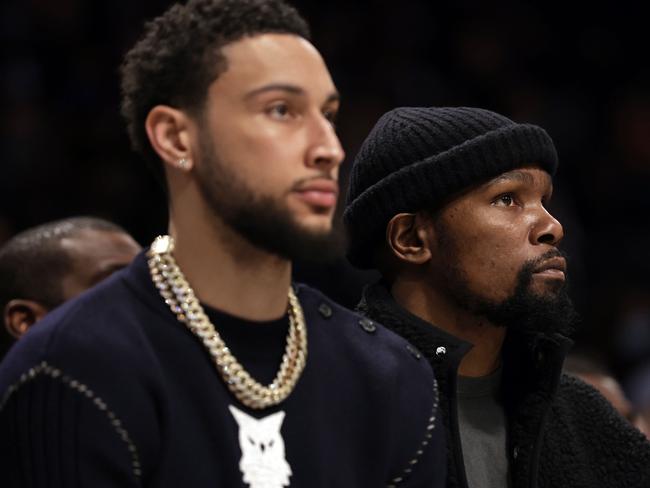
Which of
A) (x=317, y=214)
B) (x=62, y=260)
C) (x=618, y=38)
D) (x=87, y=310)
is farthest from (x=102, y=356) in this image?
(x=618, y=38)

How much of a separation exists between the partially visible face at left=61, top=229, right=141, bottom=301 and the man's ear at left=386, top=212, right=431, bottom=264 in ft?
2.45

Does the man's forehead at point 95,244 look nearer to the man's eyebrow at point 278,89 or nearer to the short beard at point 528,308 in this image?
the short beard at point 528,308

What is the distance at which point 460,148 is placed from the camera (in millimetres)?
2344

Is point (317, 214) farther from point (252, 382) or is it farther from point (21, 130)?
point (21, 130)

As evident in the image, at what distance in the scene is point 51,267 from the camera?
2951 millimetres

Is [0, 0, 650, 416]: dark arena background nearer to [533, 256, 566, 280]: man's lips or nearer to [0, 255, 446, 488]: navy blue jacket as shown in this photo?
[533, 256, 566, 280]: man's lips

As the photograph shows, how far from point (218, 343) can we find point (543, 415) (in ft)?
2.50

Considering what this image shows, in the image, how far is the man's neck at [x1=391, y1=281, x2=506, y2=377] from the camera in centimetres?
241

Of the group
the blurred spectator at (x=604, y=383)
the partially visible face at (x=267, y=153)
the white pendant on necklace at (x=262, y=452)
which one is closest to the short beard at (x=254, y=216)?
the partially visible face at (x=267, y=153)

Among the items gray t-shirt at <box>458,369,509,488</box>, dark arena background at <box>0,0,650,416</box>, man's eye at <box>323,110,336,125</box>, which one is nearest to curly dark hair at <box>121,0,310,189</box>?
man's eye at <box>323,110,336,125</box>

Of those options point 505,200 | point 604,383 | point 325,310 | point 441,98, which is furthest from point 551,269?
point 441,98

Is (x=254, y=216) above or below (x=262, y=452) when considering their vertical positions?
above

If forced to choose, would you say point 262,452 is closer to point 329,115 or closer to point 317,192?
point 317,192

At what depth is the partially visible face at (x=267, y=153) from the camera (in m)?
1.86
